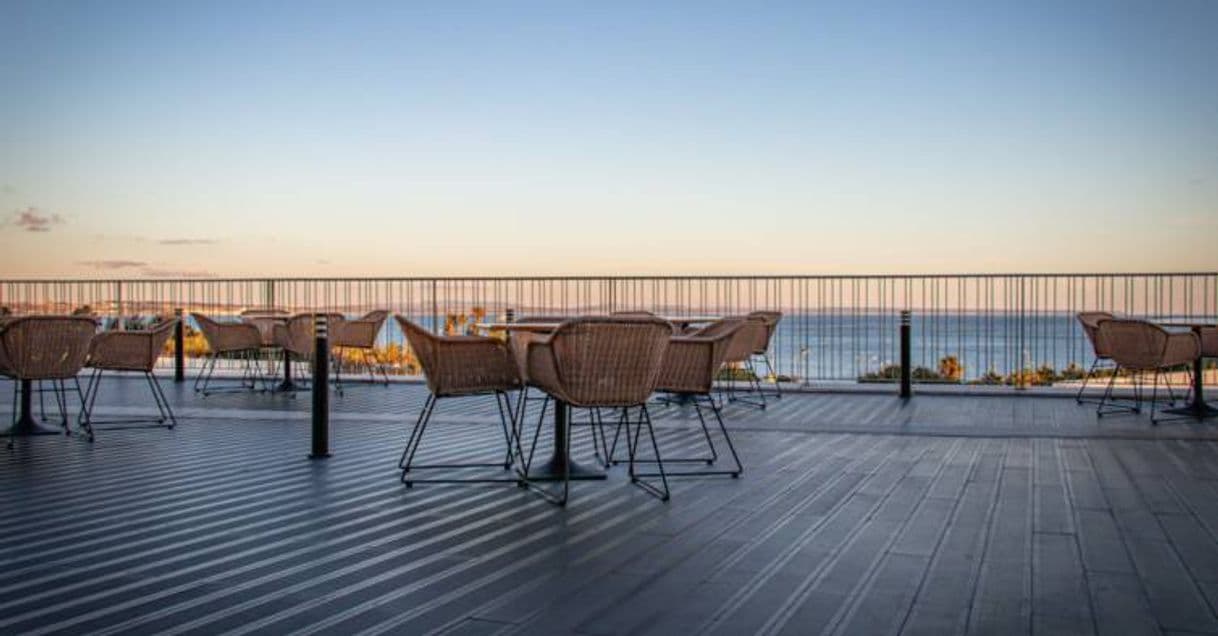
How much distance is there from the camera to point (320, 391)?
5824mm

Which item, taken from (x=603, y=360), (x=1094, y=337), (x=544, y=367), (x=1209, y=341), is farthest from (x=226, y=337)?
(x=1209, y=341)

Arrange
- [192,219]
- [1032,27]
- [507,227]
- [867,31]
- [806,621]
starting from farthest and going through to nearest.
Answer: [507,227], [192,219], [867,31], [1032,27], [806,621]

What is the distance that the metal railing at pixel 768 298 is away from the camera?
10672 millimetres

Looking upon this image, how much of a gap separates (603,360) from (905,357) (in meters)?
5.43

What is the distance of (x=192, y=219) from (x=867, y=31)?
473 inches

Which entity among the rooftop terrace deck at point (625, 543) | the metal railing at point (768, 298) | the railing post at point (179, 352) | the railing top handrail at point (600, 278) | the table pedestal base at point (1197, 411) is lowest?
the rooftop terrace deck at point (625, 543)

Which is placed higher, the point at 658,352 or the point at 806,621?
the point at 658,352

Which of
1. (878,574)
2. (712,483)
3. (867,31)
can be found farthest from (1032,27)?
(878,574)

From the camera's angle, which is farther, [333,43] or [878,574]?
[333,43]

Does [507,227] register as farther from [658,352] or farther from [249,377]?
[658,352]

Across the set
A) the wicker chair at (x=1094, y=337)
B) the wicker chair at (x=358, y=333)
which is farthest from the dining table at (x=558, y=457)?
the wicker chair at (x=358, y=333)

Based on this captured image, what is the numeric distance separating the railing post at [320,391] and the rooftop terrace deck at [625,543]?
0.44 feet

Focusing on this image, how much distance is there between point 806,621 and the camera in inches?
103

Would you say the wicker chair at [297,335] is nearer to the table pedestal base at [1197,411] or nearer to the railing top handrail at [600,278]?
the railing top handrail at [600,278]
